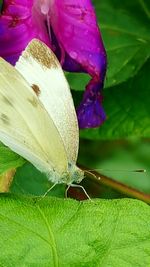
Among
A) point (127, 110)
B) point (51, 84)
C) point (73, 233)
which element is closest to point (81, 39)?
point (51, 84)

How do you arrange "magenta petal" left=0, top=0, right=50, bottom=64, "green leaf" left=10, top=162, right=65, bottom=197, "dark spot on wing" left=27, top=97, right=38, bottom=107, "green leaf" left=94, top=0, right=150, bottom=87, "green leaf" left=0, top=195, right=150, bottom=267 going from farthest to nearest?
"green leaf" left=94, top=0, right=150, bottom=87 < "green leaf" left=10, top=162, right=65, bottom=197 < "magenta petal" left=0, top=0, right=50, bottom=64 < "dark spot on wing" left=27, top=97, right=38, bottom=107 < "green leaf" left=0, top=195, right=150, bottom=267

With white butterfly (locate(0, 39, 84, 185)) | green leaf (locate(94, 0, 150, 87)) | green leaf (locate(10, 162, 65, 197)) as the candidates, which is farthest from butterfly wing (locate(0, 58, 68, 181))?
green leaf (locate(94, 0, 150, 87))

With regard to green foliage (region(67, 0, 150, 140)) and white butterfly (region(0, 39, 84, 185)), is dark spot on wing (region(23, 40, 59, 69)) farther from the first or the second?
green foliage (region(67, 0, 150, 140))

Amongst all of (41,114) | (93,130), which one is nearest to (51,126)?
(41,114)

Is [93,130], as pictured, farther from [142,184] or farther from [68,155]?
[68,155]

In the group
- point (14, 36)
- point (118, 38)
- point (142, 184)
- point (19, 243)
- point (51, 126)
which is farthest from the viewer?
point (142, 184)

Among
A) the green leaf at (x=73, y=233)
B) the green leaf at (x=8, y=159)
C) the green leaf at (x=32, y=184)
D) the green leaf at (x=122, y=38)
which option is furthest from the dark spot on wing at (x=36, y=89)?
the green leaf at (x=122, y=38)

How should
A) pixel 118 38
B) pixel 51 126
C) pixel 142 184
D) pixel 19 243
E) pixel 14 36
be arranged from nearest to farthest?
pixel 19 243, pixel 51 126, pixel 14 36, pixel 118 38, pixel 142 184
